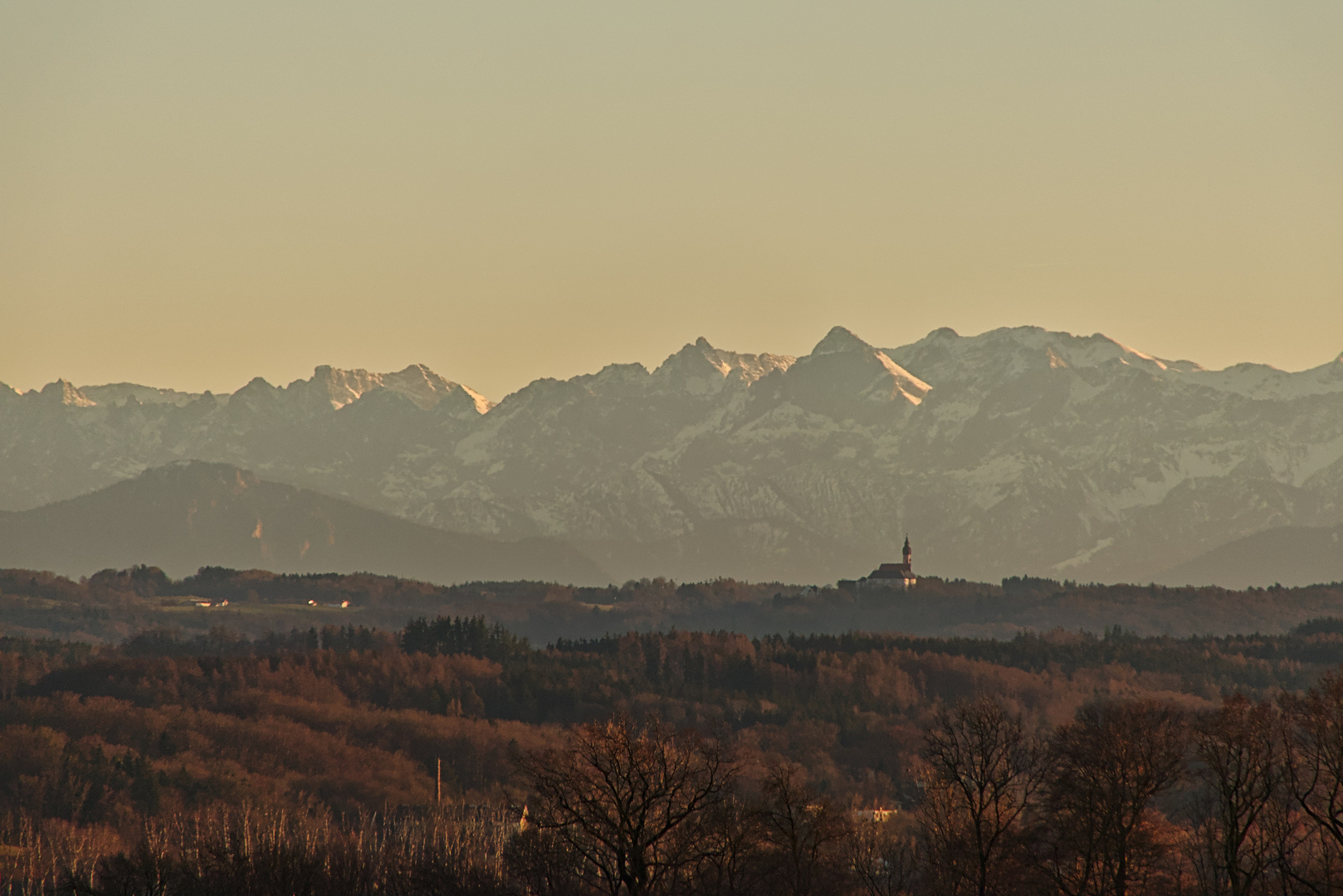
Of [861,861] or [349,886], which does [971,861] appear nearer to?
[861,861]

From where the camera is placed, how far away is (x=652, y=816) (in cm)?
13550

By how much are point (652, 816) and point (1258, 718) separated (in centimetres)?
4129

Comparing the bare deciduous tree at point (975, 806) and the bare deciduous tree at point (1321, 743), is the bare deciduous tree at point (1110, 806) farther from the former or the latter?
the bare deciduous tree at point (1321, 743)

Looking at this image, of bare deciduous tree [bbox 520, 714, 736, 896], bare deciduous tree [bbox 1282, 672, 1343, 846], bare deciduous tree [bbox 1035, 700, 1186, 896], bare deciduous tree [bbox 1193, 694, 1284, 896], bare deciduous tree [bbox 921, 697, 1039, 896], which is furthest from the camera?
bare deciduous tree [bbox 921, 697, 1039, 896]

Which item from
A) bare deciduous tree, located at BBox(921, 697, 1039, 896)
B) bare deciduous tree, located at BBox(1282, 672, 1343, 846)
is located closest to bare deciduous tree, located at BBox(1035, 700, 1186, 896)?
bare deciduous tree, located at BBox(921, 697, 1039, 896)

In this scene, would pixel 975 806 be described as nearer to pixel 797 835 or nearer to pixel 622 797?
pixel 797 835

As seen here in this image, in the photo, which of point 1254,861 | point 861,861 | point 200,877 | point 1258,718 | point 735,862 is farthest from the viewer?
point 200,877

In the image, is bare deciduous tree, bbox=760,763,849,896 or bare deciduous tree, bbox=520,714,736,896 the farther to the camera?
bare deciduous tree, bbox=760,763,849,896

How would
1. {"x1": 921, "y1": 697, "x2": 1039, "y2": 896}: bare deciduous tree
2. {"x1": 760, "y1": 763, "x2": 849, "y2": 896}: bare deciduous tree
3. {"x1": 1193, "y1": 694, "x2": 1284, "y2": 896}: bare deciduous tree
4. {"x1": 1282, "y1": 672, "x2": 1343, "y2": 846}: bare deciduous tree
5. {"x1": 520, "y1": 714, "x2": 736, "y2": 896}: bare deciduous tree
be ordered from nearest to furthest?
{"x1": 1282, "y1": 672, "x2": 1343, "y2": 846}: bare deciduous tree
{"x1": 1193, "y1": 694, "x2": 1284, "y2": 896}: bare deciduous tree
{"x1": 520, "y1": 714, "x2": 736, "y2": 896}: bare deciduous tree
{"x1": 921, "y1": 697, "x2": 1039, "y2": 896}: bare deciduous tree
{"x1": 760, "y1": 763, "x2": 849, "y2": 896}: bare deciduous tree

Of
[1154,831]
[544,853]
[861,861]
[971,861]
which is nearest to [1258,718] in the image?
[1154,831]

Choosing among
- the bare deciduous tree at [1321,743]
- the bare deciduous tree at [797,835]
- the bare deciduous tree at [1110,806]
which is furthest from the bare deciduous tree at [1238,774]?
the bare deciduous tree at [797,835]

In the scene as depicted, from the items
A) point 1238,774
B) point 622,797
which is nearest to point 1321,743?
point 1238,774

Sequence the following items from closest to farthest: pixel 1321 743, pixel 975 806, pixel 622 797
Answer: pixel 1321 743 → pixel 622 797 → pixel 975 806

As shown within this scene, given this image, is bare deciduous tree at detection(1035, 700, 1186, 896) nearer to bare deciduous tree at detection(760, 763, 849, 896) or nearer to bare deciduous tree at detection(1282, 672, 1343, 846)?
bare deciduous tree at detection(1282, 672, 1343, 846)
